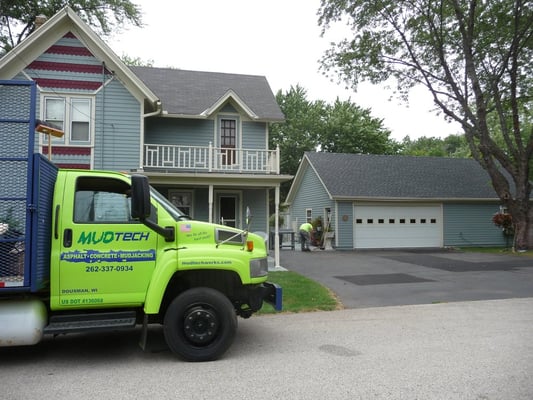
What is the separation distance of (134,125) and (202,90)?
178 inches

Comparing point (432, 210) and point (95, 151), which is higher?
point (95, 151)

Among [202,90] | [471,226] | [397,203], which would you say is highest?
[202,90]

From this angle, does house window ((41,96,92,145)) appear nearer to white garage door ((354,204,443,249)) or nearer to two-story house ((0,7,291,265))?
two-story house ((0,7,291,265))

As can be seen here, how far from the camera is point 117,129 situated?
44.5 feet

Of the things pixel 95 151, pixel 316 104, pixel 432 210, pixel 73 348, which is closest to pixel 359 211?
pixel 432 210

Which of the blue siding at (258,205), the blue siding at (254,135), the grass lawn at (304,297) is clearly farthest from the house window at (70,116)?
the grass lawn at (304,297)

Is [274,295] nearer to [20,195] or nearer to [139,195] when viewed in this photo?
[139,195]

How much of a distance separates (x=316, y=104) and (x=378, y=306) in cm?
3608

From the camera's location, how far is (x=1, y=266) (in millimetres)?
4566

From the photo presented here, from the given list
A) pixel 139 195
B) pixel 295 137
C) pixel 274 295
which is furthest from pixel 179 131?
pixel 295 137

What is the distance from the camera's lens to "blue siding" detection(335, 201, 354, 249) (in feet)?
71.5

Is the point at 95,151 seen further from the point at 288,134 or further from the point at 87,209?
the point at 288,134

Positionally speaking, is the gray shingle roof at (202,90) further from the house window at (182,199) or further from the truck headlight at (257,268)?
the truck headlight at (257,268)

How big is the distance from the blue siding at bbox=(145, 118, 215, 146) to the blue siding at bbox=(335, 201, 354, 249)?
8890mm
